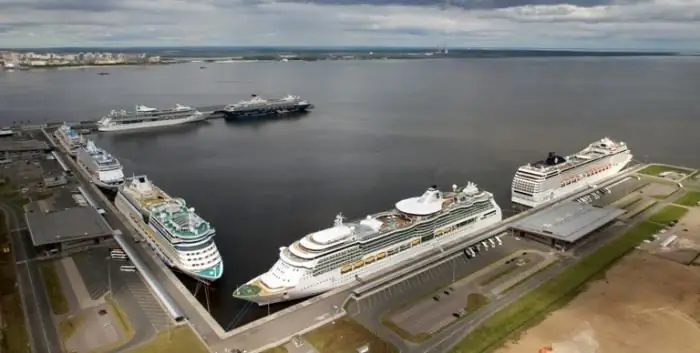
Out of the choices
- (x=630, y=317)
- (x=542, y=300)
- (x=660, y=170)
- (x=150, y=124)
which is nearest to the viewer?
(x=630, y=317)

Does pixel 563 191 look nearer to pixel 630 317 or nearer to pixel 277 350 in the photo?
pixel 630 317

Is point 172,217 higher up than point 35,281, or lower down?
higher up

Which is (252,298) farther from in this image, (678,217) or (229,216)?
(678,217)

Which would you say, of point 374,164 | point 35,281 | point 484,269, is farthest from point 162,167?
point 484,269

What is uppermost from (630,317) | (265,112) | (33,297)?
(265,112)

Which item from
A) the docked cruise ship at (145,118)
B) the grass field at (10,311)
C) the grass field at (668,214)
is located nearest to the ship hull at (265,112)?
the docked cruise ship at (145,118)

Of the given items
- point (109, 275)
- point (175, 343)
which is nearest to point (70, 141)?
point (109, 275)

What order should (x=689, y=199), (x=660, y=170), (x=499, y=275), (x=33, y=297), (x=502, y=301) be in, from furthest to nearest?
(x=660, y=170)
(x=689, y=199)
(x=499, y=275)
(x=502, y=301)
(x=33, y=297)
